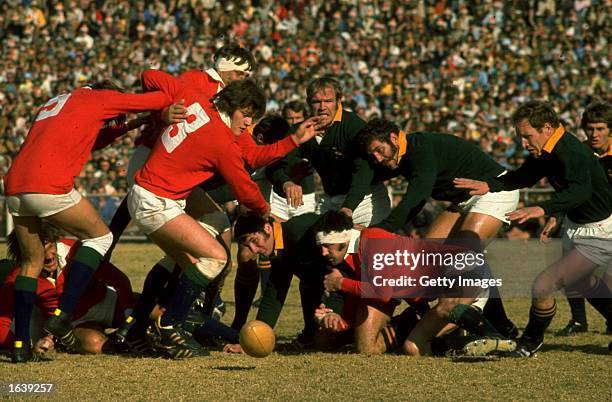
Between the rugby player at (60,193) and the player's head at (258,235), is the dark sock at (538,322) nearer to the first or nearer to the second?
the player's head at (258,235)

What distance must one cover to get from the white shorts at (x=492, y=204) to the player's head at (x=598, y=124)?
2.40 ft

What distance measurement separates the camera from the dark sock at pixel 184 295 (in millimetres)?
7020

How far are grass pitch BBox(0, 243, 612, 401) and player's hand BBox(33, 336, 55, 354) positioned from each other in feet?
0.33

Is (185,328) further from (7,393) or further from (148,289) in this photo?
(7,393)

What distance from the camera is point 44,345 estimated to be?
23.3 ft

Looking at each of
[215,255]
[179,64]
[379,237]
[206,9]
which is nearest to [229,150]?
[215,255]

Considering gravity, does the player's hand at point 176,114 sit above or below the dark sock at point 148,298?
above

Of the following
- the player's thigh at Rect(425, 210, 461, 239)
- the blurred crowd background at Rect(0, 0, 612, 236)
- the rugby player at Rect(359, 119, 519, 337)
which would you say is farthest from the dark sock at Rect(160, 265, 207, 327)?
the blurred crowd background at Rect(0, 0, 612, 236)

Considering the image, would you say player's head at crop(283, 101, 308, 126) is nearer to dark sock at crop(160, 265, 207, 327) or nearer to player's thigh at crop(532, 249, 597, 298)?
dark sock at crop(160, 265, 207, 327)

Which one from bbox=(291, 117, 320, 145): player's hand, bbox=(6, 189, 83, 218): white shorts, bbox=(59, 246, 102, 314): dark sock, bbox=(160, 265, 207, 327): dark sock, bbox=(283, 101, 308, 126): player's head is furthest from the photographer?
bbox=(283, 101, 308, 126): player's head

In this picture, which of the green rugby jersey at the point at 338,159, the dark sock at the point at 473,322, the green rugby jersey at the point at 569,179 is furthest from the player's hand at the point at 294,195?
the dark sock at the point at 473,322

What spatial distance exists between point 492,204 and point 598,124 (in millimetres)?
1022

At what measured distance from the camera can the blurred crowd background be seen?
20891 mm

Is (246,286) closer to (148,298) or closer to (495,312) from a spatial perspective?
(148,298)
